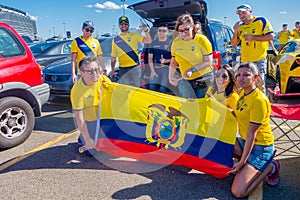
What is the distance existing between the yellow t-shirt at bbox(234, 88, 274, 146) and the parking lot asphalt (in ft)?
1.64

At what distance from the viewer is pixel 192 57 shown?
3.31 m

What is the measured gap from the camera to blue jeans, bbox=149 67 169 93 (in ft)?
14.7

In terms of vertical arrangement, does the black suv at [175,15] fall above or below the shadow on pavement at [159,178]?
above

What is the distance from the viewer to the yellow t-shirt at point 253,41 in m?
3.88

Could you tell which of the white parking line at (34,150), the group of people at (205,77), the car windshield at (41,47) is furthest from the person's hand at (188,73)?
the car windshield at (41,47)

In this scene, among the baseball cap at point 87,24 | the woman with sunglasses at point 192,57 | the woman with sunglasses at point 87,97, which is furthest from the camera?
the baseball cap at point 87,24

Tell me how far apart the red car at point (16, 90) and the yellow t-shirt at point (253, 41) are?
128 inches

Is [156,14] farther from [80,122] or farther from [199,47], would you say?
[80,122]

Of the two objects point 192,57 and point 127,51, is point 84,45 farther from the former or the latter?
point 192,57

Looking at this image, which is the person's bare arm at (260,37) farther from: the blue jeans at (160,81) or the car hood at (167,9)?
the blue jeans at (160,81)

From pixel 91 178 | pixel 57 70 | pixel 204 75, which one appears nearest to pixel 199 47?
pixel 204 75

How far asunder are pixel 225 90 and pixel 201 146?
2.63 ft

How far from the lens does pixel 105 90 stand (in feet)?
10.2

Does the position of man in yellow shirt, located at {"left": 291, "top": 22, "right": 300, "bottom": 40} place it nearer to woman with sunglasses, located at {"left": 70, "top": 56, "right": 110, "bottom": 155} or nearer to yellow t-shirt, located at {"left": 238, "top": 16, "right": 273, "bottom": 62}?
yellow t-shirt, located at {"left": 238, "top": 16, "right": 273, "bottom": 62}
